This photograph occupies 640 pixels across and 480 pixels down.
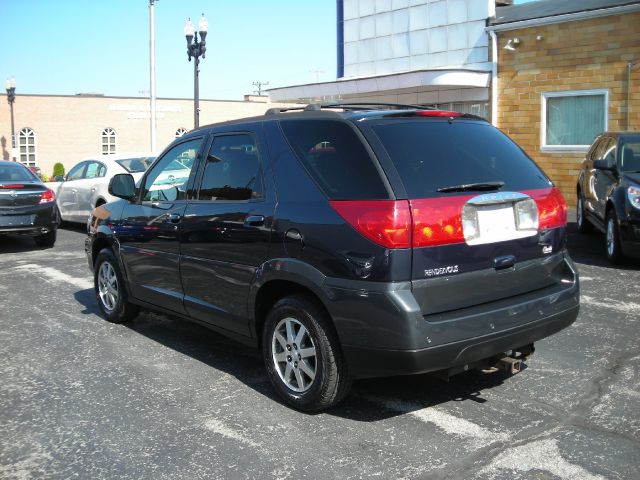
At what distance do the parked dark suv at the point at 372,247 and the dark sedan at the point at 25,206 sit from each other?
7277mm

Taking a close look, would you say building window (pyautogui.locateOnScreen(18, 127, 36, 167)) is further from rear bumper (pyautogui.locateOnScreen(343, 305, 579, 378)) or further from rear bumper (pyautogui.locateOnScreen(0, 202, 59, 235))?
rear bumper (pyautogui.locateOnScreen(343, 305, 579, 378))

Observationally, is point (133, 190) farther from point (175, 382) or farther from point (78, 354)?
point (175, 382)

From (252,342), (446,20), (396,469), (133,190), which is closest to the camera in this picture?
(396,469)

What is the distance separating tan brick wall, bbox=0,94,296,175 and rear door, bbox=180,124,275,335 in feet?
172

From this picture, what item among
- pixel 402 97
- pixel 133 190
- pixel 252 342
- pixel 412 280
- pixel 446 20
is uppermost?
pixel 446 20

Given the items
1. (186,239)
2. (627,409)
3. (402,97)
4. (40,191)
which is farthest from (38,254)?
(402,97)

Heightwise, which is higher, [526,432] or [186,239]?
[186,239]

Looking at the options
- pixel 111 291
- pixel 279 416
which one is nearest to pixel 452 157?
pixel 279 416

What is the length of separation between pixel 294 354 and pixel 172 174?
2.11 m

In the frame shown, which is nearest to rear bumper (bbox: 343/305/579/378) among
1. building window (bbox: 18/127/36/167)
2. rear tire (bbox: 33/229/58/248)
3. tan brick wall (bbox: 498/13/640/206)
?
rear tire (bbox: 33/229/58/248)

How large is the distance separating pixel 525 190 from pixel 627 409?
145 cm

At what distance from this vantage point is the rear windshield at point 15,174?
1171 cm

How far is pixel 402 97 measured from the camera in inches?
796

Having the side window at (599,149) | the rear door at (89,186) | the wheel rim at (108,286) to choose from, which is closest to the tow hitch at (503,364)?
the wheel rim at (108,286)
